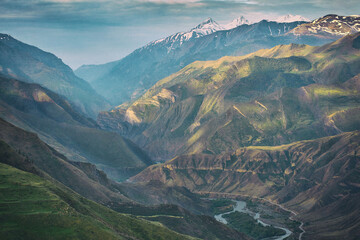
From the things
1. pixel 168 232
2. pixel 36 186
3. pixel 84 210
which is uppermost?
pixel 36 186

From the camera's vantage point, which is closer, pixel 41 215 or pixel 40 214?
pixel 41 215

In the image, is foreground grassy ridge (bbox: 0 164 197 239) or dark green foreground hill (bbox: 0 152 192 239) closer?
foreground grassy ridge (bbox: 0 164 197 239)

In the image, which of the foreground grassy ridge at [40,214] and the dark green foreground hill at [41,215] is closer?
the foreground grassy ridge at [40,214]

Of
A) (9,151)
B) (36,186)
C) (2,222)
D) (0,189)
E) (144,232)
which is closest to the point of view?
(2,222)

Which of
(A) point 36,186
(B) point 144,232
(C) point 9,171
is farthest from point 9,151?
(B) point 144,232

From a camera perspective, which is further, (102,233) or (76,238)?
(102,233)

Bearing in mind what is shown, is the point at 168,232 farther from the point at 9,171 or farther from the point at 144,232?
the point at 9,171

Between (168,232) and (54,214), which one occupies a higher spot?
(54,214)

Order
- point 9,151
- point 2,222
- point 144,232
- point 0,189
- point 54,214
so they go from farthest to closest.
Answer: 1. point 9,151
2. point 144,232
3. point 0,189
4. point 54,214
5. point 2,222
